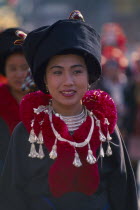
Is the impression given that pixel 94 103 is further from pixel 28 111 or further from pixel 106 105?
pixel 28 111

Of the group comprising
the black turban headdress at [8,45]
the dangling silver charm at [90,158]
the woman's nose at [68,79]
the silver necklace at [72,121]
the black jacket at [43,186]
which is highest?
the black turban headdress at [8,45]

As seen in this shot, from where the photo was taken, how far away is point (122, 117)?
749cm

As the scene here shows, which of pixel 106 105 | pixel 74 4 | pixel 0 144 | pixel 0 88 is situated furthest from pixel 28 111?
pixel 74 4

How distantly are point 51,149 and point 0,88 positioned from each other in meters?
1.43

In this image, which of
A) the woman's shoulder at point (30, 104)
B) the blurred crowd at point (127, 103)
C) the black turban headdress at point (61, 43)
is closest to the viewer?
the black turban headdress at point (61, 43)

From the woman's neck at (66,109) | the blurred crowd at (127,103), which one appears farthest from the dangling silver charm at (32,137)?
the blurred crowd at (127,103)

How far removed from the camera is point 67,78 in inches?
129

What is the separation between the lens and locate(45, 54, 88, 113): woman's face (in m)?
3.30

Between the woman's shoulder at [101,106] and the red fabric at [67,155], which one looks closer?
the red fabric at [67,155]

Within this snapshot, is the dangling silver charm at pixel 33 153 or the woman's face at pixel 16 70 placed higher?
the woman's face at pixel 16 70

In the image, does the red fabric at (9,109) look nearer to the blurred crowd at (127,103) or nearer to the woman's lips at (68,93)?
the woman's lips at (68,93)

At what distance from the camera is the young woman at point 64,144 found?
328cm

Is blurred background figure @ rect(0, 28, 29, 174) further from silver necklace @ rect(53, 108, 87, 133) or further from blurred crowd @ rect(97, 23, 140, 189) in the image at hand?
blurred crowd @ rect(97, 23, 140, 189)

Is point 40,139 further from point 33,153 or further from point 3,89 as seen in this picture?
point 3,89
